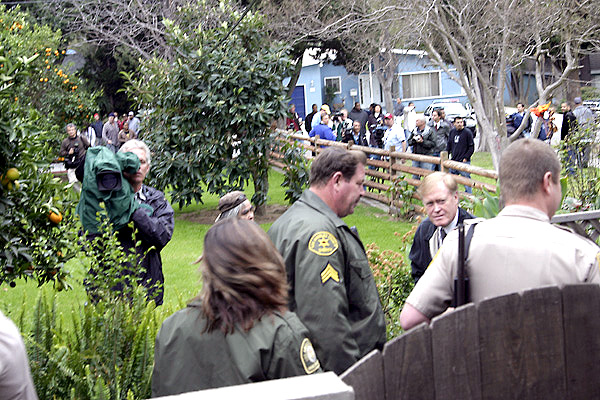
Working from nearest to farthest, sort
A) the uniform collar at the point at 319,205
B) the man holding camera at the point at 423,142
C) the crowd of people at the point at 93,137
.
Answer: the uniform collar at the point at 319,205, the man holding camera at the point at 423,142, the crowd of people at the point at 93,137

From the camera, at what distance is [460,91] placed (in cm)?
5141

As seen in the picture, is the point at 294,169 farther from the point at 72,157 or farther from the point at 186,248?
the point at 72,157

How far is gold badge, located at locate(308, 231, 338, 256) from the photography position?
3.33m

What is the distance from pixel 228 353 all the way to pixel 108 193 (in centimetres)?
316

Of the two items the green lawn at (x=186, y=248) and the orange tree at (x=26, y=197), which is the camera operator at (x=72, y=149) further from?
the orange tree at (x=26, y=197)

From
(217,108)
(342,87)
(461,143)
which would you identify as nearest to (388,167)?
(461,143)

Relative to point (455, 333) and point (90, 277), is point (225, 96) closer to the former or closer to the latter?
point (90, 277)

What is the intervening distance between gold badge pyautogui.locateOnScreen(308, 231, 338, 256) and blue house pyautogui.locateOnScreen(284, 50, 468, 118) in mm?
46413

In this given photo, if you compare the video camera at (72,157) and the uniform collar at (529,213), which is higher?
the uniform collar at (529,213)

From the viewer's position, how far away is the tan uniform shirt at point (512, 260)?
263cm

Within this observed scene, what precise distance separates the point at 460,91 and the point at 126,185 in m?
48.3

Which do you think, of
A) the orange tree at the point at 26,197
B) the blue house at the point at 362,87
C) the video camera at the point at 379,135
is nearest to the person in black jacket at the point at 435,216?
the orange tree at the point at 26,197

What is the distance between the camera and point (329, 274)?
3.29m

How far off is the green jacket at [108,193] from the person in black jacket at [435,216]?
84.3 inches
